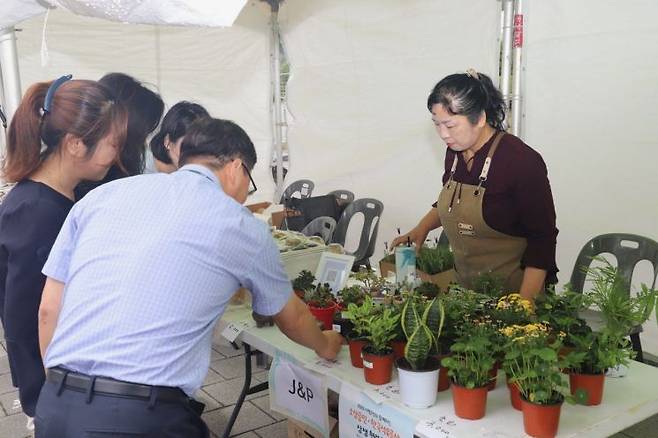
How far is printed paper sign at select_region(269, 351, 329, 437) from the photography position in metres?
1.69

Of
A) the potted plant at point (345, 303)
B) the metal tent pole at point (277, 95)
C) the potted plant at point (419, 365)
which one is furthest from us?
the metal tent pole at point (277, 95)

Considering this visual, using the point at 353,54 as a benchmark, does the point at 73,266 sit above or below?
below


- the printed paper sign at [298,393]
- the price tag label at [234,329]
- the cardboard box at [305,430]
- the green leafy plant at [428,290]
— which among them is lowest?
the cardboard box at [305,430]

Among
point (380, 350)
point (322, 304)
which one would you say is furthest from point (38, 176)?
point (380, 350)

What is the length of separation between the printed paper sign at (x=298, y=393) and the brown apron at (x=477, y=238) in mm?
752

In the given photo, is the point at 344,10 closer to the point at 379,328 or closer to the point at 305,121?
the point at 305,121

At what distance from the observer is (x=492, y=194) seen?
2.11m

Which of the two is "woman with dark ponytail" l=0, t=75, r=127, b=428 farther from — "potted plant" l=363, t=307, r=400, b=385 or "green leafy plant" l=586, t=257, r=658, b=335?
"green leafy plant" l=586, t=257, r=658, b=335

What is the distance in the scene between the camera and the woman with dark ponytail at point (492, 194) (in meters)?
2.01

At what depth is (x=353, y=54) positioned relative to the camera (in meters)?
4.89

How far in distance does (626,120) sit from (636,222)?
1.82ft

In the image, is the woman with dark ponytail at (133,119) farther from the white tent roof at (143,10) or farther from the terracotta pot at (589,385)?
the terracotta pot at (589,385)

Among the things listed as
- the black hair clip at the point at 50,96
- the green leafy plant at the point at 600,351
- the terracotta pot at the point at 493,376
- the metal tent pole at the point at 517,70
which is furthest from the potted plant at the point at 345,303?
the metal tent pole at the point at 517,70

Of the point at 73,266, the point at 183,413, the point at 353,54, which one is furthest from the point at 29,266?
the point at 353,54
